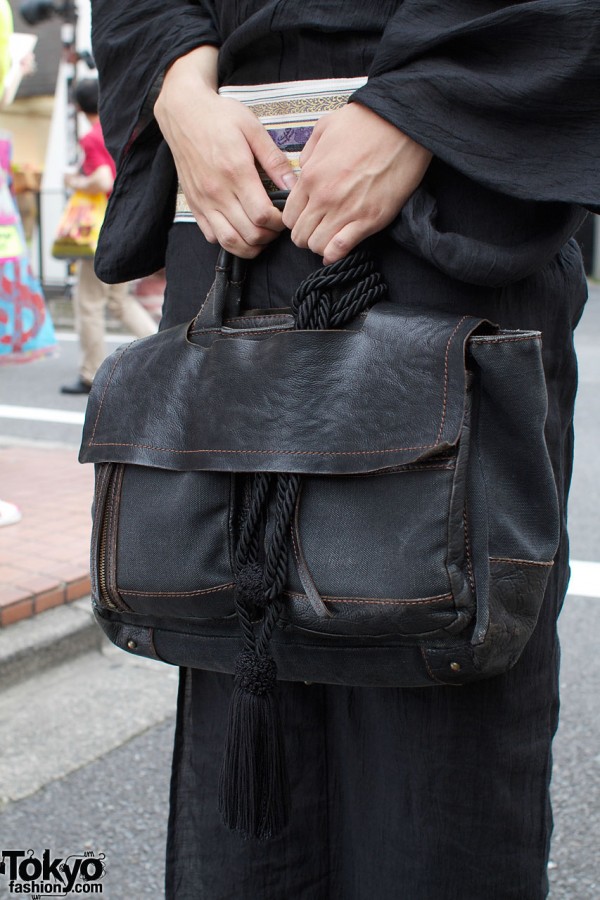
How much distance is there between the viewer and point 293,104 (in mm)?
960

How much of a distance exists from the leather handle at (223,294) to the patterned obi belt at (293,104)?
0.08 meters

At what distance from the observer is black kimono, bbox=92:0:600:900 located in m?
0.85

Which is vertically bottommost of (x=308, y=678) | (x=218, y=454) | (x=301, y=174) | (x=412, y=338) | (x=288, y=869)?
(x=288, y=869)

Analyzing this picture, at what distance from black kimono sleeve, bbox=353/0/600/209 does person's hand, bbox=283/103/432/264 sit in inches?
0.8

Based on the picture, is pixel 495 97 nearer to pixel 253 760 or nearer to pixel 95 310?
pixel 253 760

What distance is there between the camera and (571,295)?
39.6 inches

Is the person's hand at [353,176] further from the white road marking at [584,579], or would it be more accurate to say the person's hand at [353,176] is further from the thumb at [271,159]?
the white road marking at [584,579]

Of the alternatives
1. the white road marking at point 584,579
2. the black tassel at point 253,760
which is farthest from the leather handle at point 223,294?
the white road marking at point 584,579

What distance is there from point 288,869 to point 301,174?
0.78m

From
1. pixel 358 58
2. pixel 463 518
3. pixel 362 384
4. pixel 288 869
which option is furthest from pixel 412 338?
pixel 288 869

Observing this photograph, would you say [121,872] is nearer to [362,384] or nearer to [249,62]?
[362,384]

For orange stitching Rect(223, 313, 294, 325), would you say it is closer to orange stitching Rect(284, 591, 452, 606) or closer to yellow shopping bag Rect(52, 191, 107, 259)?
orange stitching Rect(284, 591, 452, 606)

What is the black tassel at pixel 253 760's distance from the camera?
3.03 ft

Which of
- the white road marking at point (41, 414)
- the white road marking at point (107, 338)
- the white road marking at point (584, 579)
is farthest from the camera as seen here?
the white road marking at point (107, 338)
